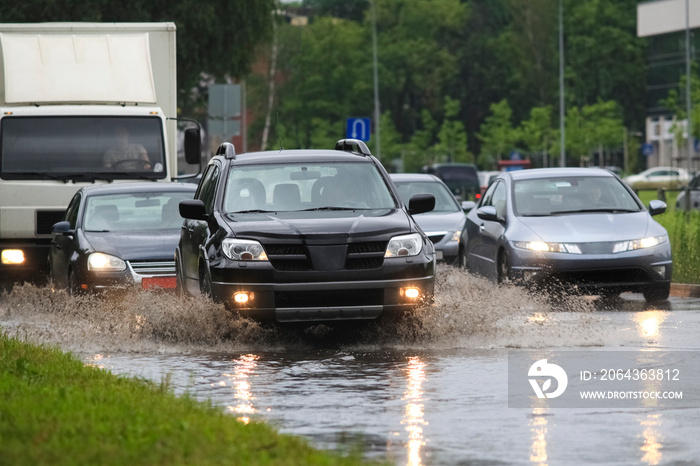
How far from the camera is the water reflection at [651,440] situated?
7.18m

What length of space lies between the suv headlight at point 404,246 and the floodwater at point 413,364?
547mm

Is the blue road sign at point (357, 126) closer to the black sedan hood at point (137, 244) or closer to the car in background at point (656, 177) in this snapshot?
the black sedan hood at point (137, 244)

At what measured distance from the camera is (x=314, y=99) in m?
106

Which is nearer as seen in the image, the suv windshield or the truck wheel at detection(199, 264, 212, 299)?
the truck wheel at detection(199, 264, 212, 299)

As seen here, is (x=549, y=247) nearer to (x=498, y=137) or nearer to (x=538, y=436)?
(x=538, y=436)

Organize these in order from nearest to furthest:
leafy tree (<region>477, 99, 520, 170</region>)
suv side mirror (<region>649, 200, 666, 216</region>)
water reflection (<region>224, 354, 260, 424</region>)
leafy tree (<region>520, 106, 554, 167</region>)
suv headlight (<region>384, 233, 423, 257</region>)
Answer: water reflection (<region>224, 354, 260, 424</region>) → suv headlight (<region>384, 233, 423, 257</region>) → suv side mirror (<region>649, 200, 666, 216</region>) → leafy tree (<region>520, 106, 554, 167</region>) → leafy tree (<region>477, 99, 520, 170</region>)

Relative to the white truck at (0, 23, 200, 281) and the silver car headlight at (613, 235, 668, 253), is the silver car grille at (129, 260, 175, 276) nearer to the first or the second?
the white truck at (0, 23, 200, 281)

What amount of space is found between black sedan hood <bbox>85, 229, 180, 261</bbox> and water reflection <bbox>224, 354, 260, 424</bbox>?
414cm

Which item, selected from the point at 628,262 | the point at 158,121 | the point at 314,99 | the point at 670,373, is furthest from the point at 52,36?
the point at 314,99

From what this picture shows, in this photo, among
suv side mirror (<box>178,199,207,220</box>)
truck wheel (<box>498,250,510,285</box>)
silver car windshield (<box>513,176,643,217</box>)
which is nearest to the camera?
suv side mirror (<box>178,199,207,220</box>)

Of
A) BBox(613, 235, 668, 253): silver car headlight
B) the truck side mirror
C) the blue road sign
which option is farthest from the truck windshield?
the blue road sign

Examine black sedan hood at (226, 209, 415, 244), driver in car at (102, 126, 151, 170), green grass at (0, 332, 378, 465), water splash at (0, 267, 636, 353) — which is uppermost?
driver in car at (102, 126, 151, 170)

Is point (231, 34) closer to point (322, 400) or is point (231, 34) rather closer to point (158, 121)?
point (158, 121)

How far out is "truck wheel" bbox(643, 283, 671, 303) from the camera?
17.0 m
